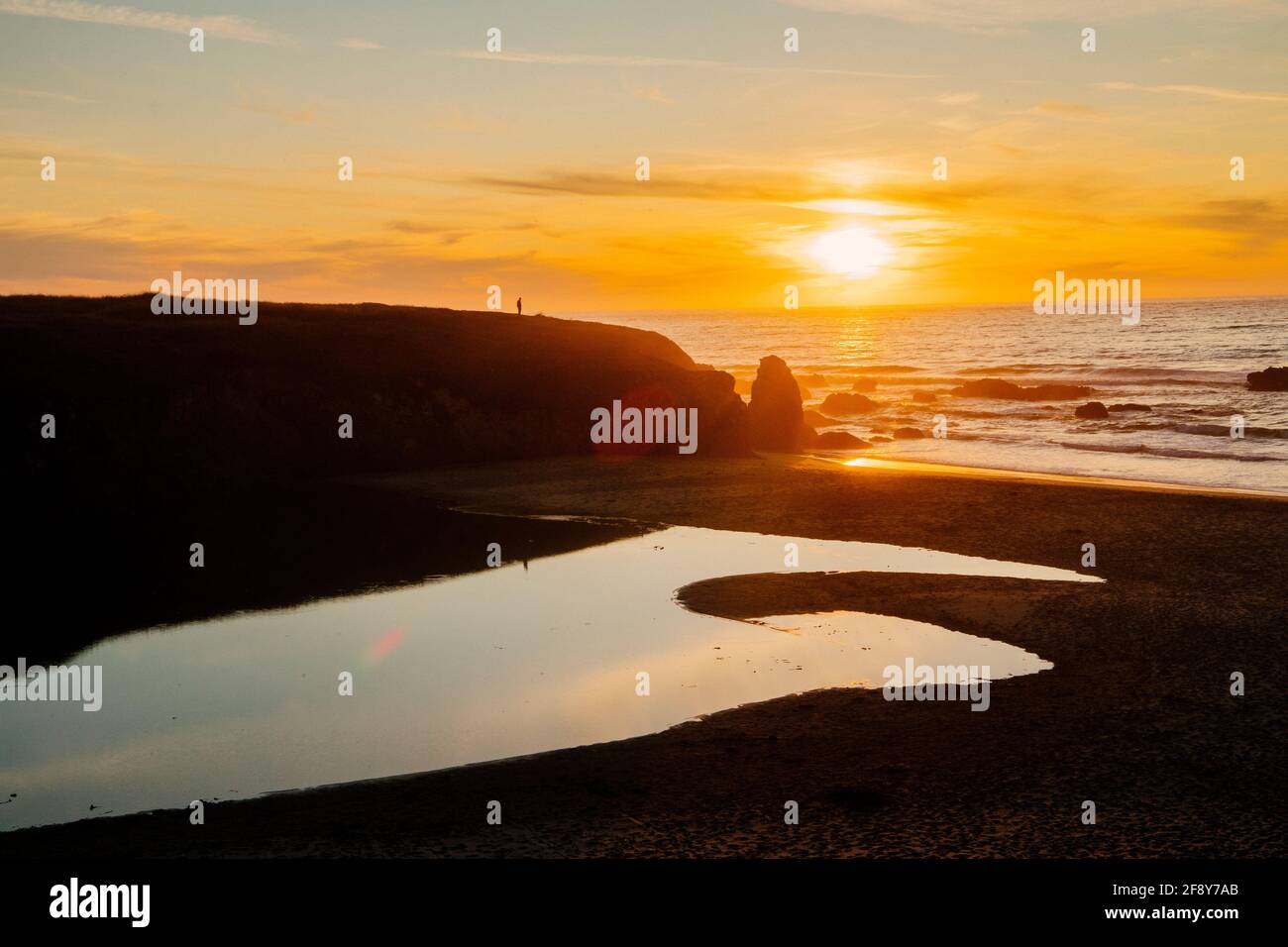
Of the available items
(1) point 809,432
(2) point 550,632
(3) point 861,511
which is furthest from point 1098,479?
(2) point 550,632

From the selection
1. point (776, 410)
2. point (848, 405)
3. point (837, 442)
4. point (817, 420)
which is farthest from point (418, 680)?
point (848, 405)

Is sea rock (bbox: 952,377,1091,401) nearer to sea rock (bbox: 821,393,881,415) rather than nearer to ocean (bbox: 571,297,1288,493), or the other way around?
ocean (bbox: 571,297,1288,493)

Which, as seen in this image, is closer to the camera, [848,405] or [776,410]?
[776,410]

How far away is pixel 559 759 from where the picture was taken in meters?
15.2

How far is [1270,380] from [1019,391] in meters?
18.7

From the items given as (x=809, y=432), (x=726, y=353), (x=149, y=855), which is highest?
(x=726, y=353)

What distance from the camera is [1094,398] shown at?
89125 millimetres

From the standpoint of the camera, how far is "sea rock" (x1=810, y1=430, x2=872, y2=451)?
61706 millimetres

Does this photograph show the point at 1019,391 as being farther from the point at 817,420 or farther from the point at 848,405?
the point at 817,420

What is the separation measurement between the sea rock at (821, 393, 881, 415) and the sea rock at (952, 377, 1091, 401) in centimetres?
1412

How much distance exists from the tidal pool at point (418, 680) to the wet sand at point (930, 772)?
35.6 inches

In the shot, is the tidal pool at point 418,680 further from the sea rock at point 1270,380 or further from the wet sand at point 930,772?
the sea rock at point 1270,380
